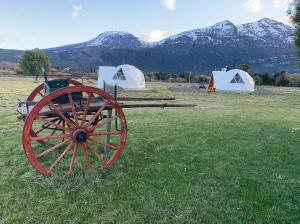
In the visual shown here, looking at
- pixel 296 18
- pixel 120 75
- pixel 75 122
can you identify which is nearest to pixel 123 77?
pixel 120 75

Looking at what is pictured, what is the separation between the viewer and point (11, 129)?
1293cm

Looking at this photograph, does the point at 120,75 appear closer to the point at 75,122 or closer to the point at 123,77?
the point at 123,77

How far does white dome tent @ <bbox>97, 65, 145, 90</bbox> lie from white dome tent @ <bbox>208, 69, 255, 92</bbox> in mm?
10604

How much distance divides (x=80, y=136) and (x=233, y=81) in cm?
4558

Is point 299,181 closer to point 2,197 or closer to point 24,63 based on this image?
point 2,197

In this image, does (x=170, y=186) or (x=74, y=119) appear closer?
(x=170, y=186)

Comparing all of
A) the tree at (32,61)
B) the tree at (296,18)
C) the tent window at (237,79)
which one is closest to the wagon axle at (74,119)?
the tree at (296,18)

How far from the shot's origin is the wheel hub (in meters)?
7.28

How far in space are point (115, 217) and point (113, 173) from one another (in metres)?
1.96

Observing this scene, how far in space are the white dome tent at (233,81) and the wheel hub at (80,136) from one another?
4189 cm

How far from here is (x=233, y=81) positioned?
165ft

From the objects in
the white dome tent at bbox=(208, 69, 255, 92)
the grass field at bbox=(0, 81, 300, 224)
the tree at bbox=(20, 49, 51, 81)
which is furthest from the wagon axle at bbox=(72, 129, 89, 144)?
the tree at bbox=(20, 49, 51, 81)

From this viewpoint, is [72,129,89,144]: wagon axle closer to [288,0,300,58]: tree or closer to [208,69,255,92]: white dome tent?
[288,0,300,58]: tree

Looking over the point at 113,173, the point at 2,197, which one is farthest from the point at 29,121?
the point at 113,173
